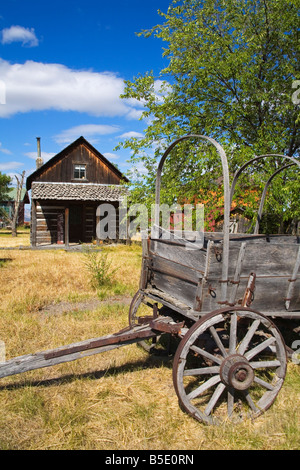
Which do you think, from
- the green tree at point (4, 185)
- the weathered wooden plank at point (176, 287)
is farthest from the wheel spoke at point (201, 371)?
the green tree at point (4, 185)

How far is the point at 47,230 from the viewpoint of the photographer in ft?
59.7

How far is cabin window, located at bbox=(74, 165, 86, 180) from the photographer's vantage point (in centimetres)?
1803

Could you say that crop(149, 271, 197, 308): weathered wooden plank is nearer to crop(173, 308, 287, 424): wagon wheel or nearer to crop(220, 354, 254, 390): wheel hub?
crop(173, 308, 287, 424): wagon wheel

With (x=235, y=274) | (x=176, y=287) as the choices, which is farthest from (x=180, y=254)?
(x=235, y=274)

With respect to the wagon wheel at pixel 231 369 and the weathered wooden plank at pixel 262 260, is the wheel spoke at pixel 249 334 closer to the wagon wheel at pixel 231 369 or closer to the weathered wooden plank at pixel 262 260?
the wagon wheel at pixel 231 369

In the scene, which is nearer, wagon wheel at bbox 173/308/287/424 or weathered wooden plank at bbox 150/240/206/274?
wagon wheel at bbox 173/308/287/424

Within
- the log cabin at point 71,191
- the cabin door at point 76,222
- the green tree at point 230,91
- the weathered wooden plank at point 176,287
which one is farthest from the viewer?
the cabin door at point 76,222

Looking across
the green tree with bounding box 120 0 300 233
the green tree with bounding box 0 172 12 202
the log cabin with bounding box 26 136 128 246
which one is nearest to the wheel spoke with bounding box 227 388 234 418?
the green tree with bounding box 120 0 300 233

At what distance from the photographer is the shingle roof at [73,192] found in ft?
54.9

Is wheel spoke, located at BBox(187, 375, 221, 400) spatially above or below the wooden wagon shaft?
below

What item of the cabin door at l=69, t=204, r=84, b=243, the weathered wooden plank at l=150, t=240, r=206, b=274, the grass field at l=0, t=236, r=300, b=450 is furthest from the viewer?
the cabin door at l=69, t=204, r=84, b=243

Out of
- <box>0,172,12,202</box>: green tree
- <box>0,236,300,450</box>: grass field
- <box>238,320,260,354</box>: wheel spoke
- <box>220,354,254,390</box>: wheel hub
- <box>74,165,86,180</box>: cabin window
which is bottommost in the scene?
<box>0,236,300,450</box>: grass field

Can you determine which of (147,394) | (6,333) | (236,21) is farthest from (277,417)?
Answer: (236,21)

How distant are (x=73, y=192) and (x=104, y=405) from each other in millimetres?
15146
